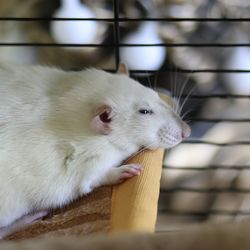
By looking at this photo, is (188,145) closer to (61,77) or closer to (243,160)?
(243,160)

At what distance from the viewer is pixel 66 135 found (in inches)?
43.7

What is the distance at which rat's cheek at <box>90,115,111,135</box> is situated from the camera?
1.09 metres

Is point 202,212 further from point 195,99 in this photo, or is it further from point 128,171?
point 128,171

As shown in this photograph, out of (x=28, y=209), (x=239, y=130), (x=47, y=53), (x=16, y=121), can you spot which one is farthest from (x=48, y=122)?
(x=239, y=130)

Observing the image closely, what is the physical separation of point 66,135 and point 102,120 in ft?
0.25

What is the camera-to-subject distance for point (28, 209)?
111cm

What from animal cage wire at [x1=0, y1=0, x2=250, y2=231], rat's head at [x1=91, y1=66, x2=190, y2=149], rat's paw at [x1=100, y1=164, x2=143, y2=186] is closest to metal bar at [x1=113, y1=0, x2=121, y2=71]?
animal cage wire at [x1=0, y1=0, x2=250, y2=231]

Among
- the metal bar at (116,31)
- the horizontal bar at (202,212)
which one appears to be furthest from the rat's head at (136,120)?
the horizontal bar at (202,212)

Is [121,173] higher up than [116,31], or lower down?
Result: lower down

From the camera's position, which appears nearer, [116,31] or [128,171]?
[128,171]

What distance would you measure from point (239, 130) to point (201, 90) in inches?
6.7

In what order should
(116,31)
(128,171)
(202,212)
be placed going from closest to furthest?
(128,171), (116,31), (202,212)

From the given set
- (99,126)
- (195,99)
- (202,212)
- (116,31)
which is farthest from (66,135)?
(202,212)

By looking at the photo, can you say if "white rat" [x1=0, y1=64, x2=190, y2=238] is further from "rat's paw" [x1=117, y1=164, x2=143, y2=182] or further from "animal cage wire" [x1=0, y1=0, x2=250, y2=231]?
"animal cage wire" [x1=0, y1=0, x2=250, y2=231]
